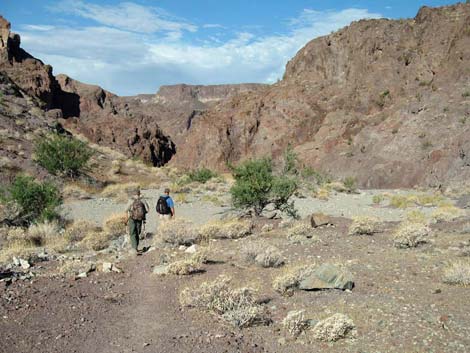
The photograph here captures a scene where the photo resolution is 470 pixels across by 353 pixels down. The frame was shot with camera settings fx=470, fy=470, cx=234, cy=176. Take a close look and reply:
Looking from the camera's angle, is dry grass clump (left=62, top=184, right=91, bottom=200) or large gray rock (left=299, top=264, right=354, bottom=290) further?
dry grass clump (left=62, top=184, right=91, bottom=200)

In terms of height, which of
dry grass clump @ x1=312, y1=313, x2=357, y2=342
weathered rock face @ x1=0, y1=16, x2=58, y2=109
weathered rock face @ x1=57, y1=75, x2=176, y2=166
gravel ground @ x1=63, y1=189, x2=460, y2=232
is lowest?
gravel ground @ x1=63, y1=189, x2=460, y2=232

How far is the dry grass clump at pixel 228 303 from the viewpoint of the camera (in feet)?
22.1

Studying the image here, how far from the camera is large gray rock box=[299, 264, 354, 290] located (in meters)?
8.11

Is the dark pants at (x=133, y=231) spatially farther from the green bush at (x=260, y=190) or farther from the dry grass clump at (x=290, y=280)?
the green bush at (x=260, y=190)

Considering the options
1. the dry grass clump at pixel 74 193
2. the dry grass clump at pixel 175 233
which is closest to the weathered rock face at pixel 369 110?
the dry grass clump at pixel 74 193

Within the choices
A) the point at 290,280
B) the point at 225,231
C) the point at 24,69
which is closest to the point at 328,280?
the point at 290,280

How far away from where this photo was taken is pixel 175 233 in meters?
12.1

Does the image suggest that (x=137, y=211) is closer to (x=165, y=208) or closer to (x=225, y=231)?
(x=165, y=208)

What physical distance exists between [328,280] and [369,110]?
44652mm

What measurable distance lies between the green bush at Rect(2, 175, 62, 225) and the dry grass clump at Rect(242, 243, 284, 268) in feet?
30.0

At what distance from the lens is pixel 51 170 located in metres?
29.6

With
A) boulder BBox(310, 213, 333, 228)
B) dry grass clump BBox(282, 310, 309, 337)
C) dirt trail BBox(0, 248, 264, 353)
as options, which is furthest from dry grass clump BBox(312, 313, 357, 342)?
boulder BBox(310, 213, 333, 228)

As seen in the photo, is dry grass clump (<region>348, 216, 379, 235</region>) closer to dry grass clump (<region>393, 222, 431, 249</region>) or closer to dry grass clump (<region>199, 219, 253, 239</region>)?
dry grass clump (<region>393, 222, 431, 249</region>)

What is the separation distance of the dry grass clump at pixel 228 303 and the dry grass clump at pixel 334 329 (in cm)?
92
